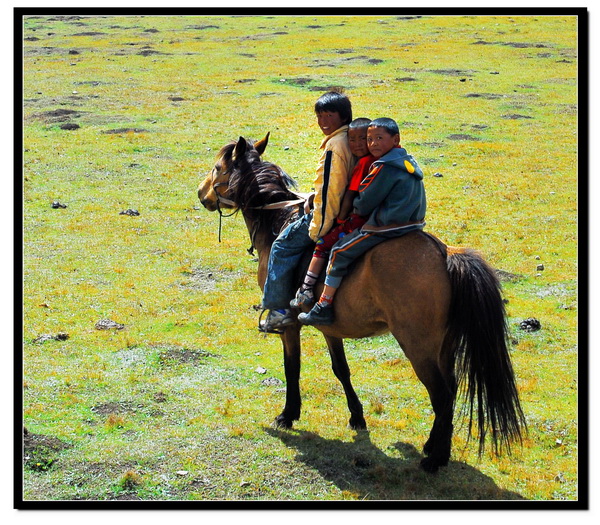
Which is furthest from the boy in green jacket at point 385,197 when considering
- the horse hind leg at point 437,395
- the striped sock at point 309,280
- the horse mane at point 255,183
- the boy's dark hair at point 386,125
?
the horse mane at point 255,183

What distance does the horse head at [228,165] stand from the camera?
9.18m

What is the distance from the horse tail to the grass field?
41.4 inches

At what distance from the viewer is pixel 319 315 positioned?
779 centimetres

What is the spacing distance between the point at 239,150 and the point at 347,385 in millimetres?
3273

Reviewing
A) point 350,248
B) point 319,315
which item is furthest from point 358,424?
point 350,248

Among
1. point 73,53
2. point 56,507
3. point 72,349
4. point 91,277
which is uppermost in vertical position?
point 73,53

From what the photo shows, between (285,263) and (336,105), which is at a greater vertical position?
(336,105)

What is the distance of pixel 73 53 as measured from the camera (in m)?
45.3

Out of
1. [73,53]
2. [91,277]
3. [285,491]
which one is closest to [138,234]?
[91,277]

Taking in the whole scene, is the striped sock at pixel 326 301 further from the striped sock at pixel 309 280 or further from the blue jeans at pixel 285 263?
the blue jeans at pixel 285 263

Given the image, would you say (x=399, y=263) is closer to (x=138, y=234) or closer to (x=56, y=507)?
(x=56, y=507)

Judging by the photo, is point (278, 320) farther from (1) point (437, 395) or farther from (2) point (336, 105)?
(2) point (336, 105)

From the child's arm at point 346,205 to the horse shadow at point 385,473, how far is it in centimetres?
276

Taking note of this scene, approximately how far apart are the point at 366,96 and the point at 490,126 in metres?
6.19
